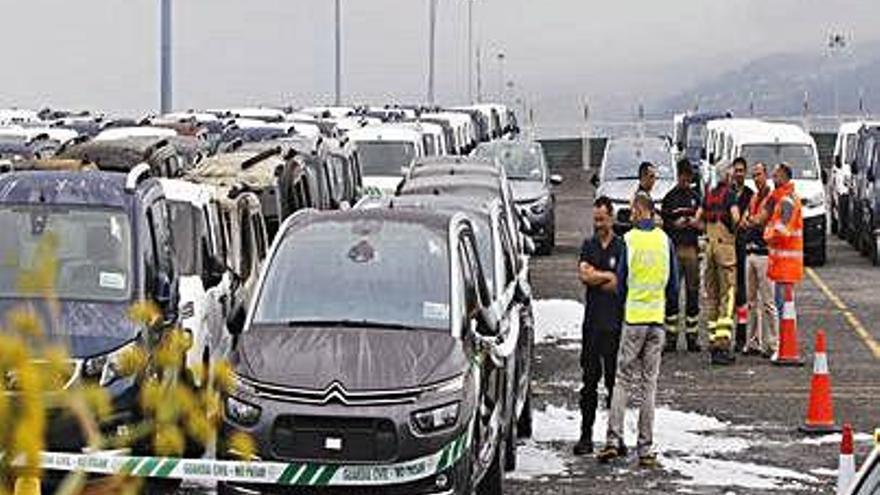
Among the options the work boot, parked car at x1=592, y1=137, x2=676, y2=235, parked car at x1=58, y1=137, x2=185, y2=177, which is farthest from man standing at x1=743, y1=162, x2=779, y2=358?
parked car at x1=592, y1=137, x2=676, y2=235

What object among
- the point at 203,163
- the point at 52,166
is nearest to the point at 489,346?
the point at 52,166

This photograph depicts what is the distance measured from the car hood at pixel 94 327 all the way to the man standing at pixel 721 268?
8.46m

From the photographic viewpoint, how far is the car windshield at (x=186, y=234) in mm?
13555

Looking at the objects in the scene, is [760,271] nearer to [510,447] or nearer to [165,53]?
[510,447]

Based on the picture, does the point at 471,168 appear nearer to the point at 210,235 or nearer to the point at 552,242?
the point at 210,235

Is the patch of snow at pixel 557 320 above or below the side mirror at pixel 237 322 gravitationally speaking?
below

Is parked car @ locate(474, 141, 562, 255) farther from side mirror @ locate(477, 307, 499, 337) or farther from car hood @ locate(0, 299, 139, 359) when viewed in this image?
side mirror @ locate(477, 307, 499, 337)

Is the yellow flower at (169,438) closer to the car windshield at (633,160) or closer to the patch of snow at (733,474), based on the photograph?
the patch of snow at (733,474)

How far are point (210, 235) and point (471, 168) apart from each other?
7.15 metres

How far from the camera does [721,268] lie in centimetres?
1936

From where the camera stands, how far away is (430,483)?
392 inches

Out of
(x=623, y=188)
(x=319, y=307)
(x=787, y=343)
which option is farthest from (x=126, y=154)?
(x=623, y=188)

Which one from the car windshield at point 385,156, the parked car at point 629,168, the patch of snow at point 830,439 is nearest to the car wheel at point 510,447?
the patch of snow at point 830,439

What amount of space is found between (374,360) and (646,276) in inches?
143
